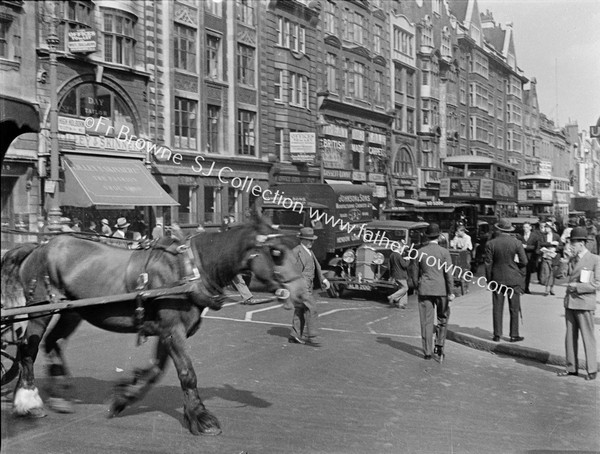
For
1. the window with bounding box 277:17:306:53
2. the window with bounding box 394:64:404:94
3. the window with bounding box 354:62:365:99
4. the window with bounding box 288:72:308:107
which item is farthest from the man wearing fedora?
the window with bounding box 277:17:306:53

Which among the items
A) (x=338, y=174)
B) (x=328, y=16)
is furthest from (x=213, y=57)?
(x=338, y=174)

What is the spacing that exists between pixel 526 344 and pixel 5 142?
824cm

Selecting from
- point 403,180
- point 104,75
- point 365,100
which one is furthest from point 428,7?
point 104,75

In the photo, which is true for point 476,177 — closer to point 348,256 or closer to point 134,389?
point 348,256

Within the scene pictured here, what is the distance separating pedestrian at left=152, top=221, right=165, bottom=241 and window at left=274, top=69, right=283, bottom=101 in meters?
2.08

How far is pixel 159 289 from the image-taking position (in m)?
4.70

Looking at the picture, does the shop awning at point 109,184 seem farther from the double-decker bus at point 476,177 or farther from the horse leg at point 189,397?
the double-decker bus at point 476,177

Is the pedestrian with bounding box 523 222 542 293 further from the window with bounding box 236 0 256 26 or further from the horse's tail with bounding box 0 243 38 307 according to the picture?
the horse's tail with bounding box 0 243 38 307

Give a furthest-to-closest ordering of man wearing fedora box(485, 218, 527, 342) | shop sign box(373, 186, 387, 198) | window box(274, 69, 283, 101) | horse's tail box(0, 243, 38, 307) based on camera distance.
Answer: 1. man wearing fedora box(485, 218, 527, 342)
2. shop sign box(373, 186, 387, 198)
3. window box(274, 69, 283, 101)
4. horse's tail box(0, 243, 38, 307)

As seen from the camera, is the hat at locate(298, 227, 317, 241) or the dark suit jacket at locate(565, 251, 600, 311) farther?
the dark suit jacket at locate(565, 251, 600, 311)

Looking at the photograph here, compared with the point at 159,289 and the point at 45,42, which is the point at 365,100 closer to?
the point at 159,289

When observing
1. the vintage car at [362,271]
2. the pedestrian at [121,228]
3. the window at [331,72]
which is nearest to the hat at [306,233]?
the window at [331,72]

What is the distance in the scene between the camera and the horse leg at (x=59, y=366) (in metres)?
4.83

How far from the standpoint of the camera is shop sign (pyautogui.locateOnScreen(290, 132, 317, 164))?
6.22 metres
